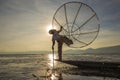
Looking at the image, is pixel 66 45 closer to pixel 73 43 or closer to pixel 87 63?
pixel 73 43

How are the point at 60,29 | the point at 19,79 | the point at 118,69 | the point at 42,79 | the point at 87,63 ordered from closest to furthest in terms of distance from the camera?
the point at 60,29 → the point at 42,79 → the point at 19,79 → the point at 118,69 → the point at 87,63

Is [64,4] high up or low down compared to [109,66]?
up

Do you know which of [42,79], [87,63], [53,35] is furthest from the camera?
[87,63]

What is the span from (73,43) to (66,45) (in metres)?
0.69

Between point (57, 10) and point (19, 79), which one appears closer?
point (57, 10)

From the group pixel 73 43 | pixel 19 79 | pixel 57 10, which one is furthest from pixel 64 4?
pixel 19 79

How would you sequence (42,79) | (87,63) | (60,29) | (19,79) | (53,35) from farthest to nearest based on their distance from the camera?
(87,63), (19,79), (42,79), (60,29), (53,35)

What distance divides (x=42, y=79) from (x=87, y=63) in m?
13.2

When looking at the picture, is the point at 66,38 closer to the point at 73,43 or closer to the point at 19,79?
the point at 73,43

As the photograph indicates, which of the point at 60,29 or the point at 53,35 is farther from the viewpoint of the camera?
the point at 60,29

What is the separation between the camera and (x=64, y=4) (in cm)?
1742

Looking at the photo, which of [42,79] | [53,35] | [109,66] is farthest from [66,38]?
[109,66]

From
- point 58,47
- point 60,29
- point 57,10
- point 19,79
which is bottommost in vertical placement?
point 19,79

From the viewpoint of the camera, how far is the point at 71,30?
17.6m
